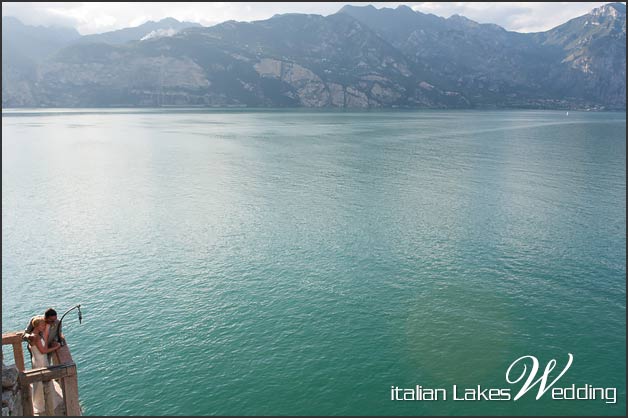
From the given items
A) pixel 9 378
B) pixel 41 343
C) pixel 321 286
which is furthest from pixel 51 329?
pixel 321 286

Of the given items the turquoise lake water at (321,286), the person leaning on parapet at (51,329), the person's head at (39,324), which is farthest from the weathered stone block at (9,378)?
the turquoise lake water at (321,286)

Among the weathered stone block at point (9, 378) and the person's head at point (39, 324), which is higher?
the person's head at point (39, 324)

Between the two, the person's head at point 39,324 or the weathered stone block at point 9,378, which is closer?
the weathered stone block at point 9,378

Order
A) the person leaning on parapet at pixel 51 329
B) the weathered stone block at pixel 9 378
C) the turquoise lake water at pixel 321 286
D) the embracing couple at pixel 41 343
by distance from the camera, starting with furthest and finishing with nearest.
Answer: the turquoise lake water at pixel 321 286 < the person leaning on parapet at pixel 51 329 < the embracing couple at pixel 41 343 < the weathered stone block at pixel 9 378

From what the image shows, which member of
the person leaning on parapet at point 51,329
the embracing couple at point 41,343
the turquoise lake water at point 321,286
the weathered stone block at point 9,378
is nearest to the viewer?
the weathered stone block at point 9,378

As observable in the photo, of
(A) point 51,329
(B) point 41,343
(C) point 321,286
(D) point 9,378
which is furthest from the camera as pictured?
(C) point 321,286

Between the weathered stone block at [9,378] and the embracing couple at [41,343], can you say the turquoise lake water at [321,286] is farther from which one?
the weathered stone block at [9,378]

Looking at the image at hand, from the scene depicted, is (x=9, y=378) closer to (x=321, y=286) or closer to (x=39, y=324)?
(x=39, y=324)
